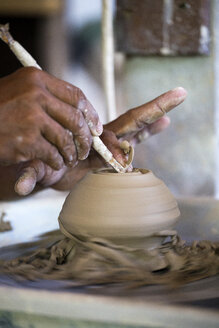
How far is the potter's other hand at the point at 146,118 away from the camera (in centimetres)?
138

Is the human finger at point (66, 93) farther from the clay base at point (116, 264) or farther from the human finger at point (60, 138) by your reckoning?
the clay base at point (116, 264)

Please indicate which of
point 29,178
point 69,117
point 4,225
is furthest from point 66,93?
point 4,225

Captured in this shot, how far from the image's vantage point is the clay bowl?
106cm

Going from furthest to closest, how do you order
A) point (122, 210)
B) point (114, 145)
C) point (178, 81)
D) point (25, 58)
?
point (178, 81)
point (114, 145)
point (25, 58)
point (122, 210)

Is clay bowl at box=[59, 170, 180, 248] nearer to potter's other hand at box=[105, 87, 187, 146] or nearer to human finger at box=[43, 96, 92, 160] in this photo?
human finger at box=[43, 96, 92, 160]

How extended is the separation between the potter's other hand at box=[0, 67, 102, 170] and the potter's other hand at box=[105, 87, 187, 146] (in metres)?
0.29

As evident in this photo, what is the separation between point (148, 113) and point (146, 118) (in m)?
0.02

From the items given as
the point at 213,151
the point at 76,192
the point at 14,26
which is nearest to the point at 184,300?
the point at 76,192

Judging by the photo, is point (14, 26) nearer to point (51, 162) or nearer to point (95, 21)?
point (95, 21)

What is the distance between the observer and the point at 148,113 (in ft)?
4.63

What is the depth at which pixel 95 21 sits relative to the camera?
3807 millimetres

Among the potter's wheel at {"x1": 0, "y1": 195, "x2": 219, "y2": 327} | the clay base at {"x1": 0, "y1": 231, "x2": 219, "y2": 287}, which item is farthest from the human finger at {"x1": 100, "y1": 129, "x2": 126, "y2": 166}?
the potter's wheel at {"x1": 0, "y1": 195, "x2": 219, "y2": 327}

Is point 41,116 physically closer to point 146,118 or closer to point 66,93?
point 66,93

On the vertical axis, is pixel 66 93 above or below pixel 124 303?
above
